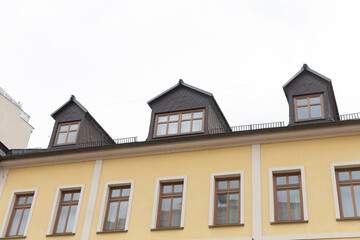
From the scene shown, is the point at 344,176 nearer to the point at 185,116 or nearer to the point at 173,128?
the point at 185,116

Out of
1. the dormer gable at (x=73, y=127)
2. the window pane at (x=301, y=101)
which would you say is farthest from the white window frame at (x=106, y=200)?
the window pane at (x=301, y=101)

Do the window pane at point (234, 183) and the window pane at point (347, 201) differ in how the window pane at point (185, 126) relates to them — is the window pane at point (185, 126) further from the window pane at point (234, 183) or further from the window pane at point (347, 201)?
the window pane at point (347, 201)

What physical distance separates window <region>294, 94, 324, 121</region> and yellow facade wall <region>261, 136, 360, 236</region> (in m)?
1.32

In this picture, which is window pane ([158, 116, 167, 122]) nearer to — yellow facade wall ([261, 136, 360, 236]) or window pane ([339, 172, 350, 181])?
yellow facade wall ([261, 136, 360, 236])

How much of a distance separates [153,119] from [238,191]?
5.54 metres

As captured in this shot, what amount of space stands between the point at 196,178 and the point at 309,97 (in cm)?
575

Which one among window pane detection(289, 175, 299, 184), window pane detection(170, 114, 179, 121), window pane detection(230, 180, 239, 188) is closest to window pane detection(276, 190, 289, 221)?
window pane detection(289, 175, 299, 184)

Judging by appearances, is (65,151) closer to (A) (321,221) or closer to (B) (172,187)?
(B) (172,187)

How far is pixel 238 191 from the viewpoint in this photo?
1962 centimetres

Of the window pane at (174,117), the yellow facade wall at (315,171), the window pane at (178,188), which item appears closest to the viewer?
the yellow facade wall at (315,171)

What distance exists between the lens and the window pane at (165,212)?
20.0 m

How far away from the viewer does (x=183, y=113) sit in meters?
22.6

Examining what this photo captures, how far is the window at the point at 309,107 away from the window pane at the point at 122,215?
A: 26.0 ft

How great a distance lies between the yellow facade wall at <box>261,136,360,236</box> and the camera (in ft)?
58.1
